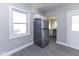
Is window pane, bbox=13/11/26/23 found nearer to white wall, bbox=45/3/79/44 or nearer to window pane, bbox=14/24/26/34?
window pane, bbox=14/24/26/34

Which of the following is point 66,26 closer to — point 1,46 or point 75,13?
point 75,13

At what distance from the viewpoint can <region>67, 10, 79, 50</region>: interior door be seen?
4.31 meters

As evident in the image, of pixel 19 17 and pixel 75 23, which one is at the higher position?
pixel 19 17

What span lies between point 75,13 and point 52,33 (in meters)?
5.31

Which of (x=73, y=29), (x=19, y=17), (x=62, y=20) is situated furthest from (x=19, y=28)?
(x=73, y=29)

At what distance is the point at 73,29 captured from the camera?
4.49 m

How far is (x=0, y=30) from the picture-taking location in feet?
9.87

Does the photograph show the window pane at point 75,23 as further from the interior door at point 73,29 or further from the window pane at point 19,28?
the window pane at point 19,28

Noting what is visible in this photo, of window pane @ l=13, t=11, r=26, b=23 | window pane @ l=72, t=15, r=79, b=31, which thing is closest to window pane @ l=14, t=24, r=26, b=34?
window pane @ l=13, t=11, r=26, b=23

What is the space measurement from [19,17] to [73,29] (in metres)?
2.93

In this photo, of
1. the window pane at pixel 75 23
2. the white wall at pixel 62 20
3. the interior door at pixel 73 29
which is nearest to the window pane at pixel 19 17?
the white wall at pixel 62 20

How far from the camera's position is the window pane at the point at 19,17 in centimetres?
397

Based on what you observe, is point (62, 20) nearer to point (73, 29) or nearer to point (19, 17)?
point (73, 29)

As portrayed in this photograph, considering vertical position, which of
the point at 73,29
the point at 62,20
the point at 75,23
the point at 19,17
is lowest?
the point at 73,29
